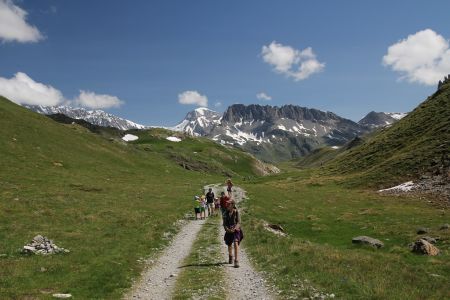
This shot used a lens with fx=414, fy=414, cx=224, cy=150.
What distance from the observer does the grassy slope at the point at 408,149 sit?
3259 inches

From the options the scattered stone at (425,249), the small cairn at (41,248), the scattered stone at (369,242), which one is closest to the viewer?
the small cairn at (41,248)

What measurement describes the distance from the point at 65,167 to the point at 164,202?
3503cm

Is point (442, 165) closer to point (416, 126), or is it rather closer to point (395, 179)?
point (395, 179)

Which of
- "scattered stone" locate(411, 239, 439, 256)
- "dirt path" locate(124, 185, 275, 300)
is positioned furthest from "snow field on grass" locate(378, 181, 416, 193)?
"dirt path" locate(124, 185, 275, 300)

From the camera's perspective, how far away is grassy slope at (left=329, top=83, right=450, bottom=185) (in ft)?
272

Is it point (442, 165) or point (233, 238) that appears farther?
point (442, 165)

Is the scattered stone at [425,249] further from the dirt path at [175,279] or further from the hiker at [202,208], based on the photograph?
the hiker at [202,208]

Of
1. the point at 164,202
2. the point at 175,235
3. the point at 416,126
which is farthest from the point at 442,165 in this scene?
the point at 175,235

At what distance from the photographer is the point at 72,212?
133 ft

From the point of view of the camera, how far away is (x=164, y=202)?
58.0 metres

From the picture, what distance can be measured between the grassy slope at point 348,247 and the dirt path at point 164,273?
4724 mm

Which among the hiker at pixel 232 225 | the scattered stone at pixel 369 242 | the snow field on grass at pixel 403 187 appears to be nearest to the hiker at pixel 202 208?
the scattered stone at pixel 369 242

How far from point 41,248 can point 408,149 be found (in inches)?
3578

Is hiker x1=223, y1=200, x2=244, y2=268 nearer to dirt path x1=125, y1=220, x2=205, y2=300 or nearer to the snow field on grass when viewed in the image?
dirt path x1=125, y1=220, x2=205, y2=300
